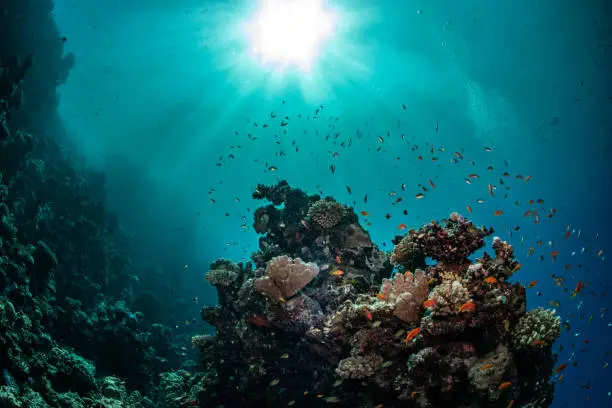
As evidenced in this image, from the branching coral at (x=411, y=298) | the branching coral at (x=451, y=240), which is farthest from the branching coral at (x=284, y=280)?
the branching coral at (x=451, y=240)

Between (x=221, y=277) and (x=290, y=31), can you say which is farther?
(x=290, y=31)

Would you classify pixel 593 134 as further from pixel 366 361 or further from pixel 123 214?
pixel 123 214

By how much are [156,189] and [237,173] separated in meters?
19.8

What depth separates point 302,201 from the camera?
11664mm

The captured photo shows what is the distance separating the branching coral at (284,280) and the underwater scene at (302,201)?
0.03m

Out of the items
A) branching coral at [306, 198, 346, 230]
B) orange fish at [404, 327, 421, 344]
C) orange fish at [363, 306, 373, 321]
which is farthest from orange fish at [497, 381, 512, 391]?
branching coral at [306, 198, 346, 230]

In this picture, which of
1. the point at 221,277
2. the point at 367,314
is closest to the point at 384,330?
the point at 367,314

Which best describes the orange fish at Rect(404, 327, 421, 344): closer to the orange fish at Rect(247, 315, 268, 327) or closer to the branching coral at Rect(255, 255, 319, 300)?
the branching coral at Rect(255, 255, 319, 300)

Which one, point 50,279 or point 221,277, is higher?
point 50,279

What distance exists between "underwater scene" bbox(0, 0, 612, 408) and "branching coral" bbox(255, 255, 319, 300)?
3cm

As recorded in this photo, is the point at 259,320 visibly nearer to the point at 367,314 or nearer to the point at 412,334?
the point at 367,314

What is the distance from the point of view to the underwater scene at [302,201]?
5.24 m

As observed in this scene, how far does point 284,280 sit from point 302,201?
195 inches

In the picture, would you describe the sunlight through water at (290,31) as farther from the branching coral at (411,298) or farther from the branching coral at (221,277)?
the branching coral at (411,298)
